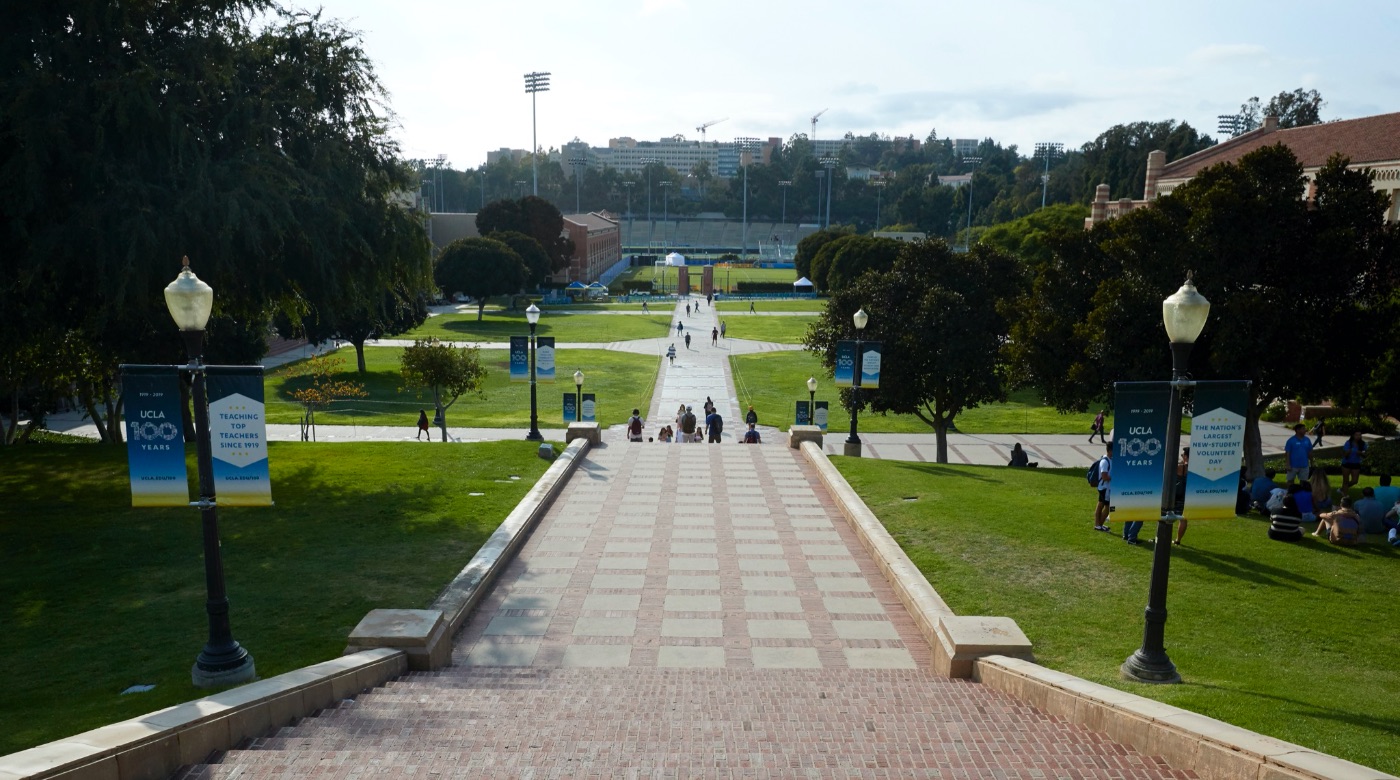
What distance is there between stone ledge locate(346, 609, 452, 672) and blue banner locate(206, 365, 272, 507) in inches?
59.2

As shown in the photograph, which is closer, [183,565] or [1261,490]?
[183,565]

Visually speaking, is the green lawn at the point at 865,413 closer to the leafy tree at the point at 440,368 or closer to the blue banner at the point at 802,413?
the blue banner at the point at 802,413

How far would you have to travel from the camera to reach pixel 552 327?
67062 mm

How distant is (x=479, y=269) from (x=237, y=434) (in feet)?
202

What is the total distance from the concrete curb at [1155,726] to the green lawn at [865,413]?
83.1 ft

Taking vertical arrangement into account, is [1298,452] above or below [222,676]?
above

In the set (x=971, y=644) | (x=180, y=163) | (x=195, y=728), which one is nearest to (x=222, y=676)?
(x=195, y=728)

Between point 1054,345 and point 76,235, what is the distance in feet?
57.1

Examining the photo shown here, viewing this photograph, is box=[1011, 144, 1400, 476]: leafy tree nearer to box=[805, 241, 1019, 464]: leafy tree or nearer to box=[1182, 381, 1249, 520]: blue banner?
box=[805, 241, 1019, 464]: leafy tree

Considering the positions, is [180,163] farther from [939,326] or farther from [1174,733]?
[939,326]

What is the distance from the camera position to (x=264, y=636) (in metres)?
9.16

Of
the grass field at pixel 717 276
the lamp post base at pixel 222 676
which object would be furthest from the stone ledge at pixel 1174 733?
the grass field at pixel 717 276

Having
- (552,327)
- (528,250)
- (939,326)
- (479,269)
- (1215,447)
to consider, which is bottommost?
(552,327)

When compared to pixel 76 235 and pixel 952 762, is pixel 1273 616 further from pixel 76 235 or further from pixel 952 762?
pixel 76 235
